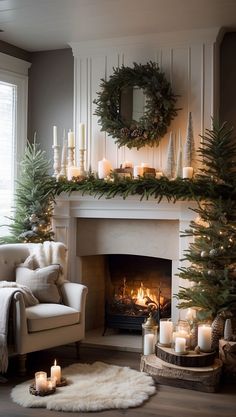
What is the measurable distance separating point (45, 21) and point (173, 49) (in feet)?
3.91

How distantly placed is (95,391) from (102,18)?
120 inches

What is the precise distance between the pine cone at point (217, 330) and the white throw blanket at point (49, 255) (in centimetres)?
142

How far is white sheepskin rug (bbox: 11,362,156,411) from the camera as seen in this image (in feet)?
12.3

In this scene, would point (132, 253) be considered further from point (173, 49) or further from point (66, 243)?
point (173, 49)

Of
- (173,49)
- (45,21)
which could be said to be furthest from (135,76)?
(45,21)

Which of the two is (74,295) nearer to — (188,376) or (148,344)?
(148,344)

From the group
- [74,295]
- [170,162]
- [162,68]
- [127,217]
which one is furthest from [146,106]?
[74,295]

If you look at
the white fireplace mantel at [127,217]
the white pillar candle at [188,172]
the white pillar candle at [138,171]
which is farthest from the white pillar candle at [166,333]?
the white pillar candle at [138,171]

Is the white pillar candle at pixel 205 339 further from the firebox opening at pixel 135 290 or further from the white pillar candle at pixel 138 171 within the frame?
the white pillar candle at pixel 138 171

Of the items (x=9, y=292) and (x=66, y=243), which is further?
(x=66, y=243)

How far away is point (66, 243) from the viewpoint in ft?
18.4

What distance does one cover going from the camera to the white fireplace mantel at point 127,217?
516 cm

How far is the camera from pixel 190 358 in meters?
4.28

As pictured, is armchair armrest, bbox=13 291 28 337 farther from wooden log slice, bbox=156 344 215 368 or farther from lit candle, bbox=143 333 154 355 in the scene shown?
wooden log slice, bbox=156 344 215 368
